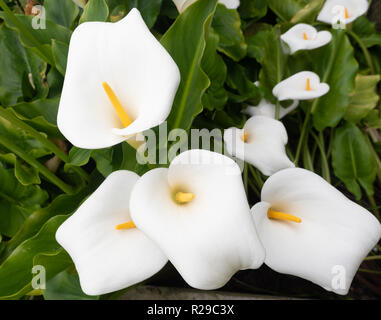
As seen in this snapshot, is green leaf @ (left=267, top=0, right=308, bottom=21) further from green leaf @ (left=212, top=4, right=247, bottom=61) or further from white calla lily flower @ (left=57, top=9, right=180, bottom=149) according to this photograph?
white calla lily flower @ (left=57, top=9, right=180, bottom=149)

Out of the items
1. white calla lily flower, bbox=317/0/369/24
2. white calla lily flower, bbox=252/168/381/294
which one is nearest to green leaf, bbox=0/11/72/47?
white calla lily flower, bbox=252/168/381/294

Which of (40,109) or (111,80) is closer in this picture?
(111,80)

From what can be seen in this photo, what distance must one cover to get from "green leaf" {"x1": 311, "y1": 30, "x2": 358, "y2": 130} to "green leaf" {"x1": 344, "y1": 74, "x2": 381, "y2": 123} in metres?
0.06

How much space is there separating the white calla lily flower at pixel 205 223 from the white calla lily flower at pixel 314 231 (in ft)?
0.32

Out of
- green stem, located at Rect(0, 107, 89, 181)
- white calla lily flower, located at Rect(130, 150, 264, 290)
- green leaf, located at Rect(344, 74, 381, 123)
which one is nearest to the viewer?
white calla lily flower, located at Rect(130, 150, 264, 290)

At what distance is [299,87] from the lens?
709mm

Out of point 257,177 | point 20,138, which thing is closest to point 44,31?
point 20,138

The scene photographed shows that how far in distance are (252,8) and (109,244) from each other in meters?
0.75

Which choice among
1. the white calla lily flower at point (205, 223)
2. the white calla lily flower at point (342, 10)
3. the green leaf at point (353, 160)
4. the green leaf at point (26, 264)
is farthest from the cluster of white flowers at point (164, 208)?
the white calla lily flower at point (342, 10)

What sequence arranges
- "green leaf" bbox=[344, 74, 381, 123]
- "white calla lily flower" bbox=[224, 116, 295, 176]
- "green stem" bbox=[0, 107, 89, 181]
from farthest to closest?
1. "green leaf" bbox=[344, 74, 381, 123]
2. "white calla lily flower" bbox=[224, 116, 295, 176]
3. "green stem" bbox=[0, 107, 89, 181]

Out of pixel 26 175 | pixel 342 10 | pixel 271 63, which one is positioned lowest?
pixel 26 175

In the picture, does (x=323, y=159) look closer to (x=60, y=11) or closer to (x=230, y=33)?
(x=230, y=33)

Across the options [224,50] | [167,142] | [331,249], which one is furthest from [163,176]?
[224,50]

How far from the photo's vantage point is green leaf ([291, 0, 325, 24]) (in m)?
0.81
